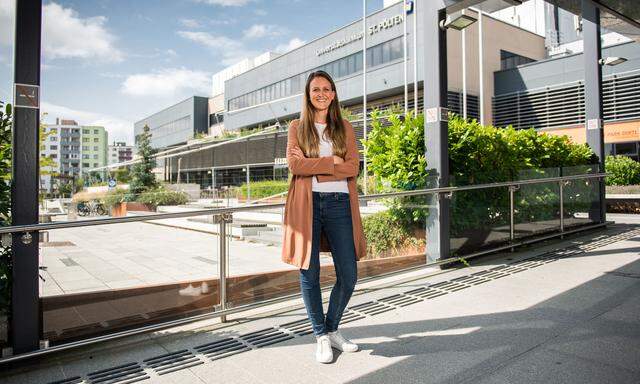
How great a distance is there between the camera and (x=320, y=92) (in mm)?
2773

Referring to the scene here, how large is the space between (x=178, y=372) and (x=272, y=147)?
34.3m

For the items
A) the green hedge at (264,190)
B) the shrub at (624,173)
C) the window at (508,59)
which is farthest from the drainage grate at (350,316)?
the window at (508,59)

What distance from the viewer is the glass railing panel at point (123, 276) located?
2902mm

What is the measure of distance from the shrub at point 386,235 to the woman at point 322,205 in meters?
2.29

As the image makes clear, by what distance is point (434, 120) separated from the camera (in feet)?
17.4

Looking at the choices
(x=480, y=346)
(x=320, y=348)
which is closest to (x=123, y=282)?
(x=320, y=348)

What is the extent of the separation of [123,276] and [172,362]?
0.93 metres

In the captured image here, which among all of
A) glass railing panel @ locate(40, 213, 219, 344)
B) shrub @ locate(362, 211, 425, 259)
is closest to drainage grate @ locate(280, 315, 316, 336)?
glass railing panel @ locate(40, 213, 219, 344)

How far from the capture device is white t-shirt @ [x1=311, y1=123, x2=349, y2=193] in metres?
2.70

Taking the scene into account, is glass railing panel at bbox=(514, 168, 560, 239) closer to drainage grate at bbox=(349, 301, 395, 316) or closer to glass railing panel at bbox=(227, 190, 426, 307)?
glass railing panel at bbox=(227, 190, 426, 307)

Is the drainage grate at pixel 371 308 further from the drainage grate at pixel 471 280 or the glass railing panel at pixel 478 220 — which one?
the glass railing panel at pixel 478 220

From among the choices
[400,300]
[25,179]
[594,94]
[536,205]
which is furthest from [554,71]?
[25,179]

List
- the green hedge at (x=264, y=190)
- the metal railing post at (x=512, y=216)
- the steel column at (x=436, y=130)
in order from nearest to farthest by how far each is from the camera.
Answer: the steel column at (x=436, y=130)
the metal railing post at (x=512, y=216)
the green hedge at (x=264, y=190)

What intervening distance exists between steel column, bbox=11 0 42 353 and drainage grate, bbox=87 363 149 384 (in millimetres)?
560
